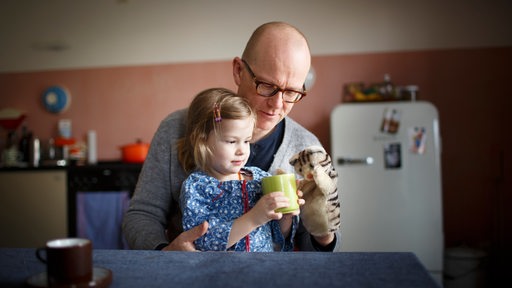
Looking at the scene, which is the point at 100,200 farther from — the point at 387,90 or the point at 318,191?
the point at 318,191

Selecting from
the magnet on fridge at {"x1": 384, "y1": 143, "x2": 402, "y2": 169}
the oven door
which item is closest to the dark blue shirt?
the magnet on fridge at {"x1": 384, "y1": 143, "x2": 402, "y2": 169}

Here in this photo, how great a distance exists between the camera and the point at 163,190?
70.5 inches

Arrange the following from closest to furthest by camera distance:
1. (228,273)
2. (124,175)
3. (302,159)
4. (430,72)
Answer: (228,273)
(302,159)
(124,175)
(430,72)

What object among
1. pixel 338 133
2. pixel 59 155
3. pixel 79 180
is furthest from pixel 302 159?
pixel 59 155

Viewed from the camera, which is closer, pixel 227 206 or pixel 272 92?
pixel 227 206

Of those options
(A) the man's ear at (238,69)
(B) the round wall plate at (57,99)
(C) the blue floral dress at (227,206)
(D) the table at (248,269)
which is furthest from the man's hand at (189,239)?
(B) the round wall plate at (57,99)

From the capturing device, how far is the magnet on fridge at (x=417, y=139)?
374 cm

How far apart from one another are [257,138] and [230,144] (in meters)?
0.30

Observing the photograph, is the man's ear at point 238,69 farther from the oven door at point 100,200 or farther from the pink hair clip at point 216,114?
the oven door at point 100,200

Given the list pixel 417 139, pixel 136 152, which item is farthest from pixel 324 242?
pixel 136 152

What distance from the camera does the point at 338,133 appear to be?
12.6 ft

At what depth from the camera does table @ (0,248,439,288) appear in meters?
0.93

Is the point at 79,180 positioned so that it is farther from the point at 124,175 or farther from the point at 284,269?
the point at 284,269

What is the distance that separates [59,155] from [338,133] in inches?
113
